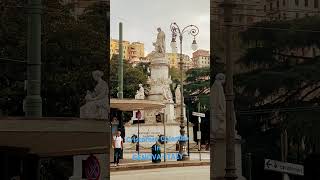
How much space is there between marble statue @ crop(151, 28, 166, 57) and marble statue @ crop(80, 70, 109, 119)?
2596 cm

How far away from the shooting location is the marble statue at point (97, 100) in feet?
43.1

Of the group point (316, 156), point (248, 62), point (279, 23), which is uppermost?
point (279, 23)

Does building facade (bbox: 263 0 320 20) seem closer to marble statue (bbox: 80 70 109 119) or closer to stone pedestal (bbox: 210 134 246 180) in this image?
stone pedestal (bbox: 210 134 246 180)

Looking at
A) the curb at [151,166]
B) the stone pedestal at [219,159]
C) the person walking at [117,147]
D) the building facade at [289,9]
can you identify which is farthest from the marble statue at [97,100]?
the person walking at [117,147]

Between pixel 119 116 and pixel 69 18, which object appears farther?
pixel 119 116

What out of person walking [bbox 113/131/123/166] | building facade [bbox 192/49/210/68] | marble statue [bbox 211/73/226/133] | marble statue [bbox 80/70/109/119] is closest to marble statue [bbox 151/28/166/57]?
person walking [bbox 113/131/123/166]

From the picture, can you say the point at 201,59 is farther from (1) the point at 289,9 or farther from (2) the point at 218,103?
(2) the point at 218,103

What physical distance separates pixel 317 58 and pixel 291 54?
643 mm

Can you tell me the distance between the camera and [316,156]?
1394 cm

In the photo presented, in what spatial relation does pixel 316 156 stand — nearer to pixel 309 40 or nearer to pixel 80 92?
pixel 309 40

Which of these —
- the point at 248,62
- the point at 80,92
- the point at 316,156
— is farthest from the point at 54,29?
the point at 316,156

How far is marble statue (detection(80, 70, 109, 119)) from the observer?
13.1 m

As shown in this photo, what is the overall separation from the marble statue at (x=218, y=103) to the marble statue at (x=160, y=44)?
83.4ft

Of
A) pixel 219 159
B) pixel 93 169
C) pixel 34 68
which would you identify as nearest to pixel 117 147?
pixel 219 159
